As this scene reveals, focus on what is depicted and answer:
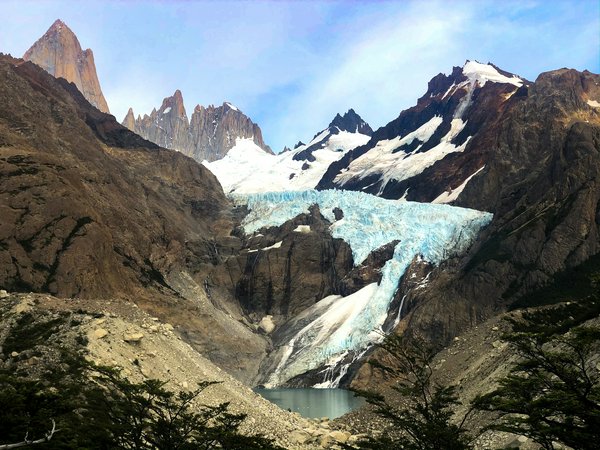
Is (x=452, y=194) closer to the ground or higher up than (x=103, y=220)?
higher up

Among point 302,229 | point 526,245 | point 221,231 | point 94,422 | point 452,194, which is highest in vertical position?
point 452,194

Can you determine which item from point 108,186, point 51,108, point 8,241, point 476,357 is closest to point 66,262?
point 8,241

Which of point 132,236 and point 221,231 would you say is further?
point 221,231

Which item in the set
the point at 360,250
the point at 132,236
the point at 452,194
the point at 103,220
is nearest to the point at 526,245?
the point at 360,250

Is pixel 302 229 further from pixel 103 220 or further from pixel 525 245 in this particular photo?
pixel 525 245

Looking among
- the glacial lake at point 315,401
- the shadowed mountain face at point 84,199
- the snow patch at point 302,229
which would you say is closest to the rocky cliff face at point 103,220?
the shadowed mountain face at point 84,199

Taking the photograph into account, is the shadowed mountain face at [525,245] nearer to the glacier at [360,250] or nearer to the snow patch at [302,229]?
the glacier at [360,250]
